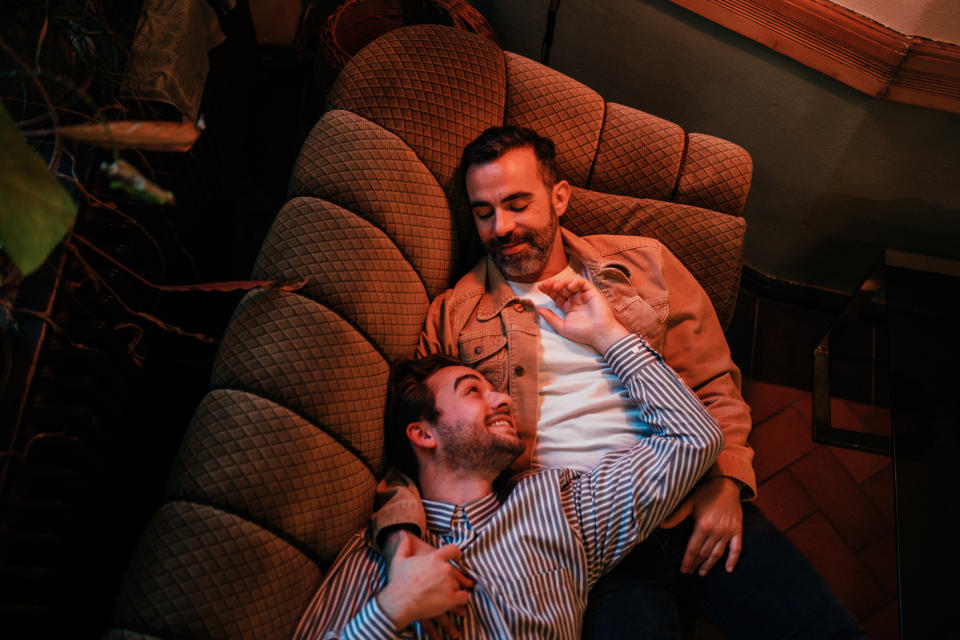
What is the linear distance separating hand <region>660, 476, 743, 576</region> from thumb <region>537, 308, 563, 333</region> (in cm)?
46

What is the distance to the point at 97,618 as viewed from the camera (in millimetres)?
1158

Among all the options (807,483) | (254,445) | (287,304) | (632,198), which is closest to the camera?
(254,445)

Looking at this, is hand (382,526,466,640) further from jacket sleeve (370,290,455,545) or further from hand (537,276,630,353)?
hand (537,276,630,353)

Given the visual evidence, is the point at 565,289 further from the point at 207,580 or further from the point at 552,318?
the point at 207,580

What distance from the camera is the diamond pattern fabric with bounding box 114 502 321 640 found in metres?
0.90

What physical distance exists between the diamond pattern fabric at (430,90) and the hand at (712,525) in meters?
0.88

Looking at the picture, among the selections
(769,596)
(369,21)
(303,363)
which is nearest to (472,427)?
(303,363)

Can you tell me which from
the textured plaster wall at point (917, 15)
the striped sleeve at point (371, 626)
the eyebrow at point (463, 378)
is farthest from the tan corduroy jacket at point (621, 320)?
the textured plaster wall at point (917, 15)

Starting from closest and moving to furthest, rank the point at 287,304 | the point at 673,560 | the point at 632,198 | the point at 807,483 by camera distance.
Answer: the point at 287,304
the point at 673,560
the point at 632,198
the point at 807,483

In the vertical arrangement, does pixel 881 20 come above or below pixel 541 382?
above

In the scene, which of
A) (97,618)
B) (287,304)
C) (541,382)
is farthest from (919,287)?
(97,618)

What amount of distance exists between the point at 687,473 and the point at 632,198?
0.71m

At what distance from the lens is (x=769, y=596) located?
3.93ft

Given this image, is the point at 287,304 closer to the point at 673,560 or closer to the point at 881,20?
the point at 673,560
